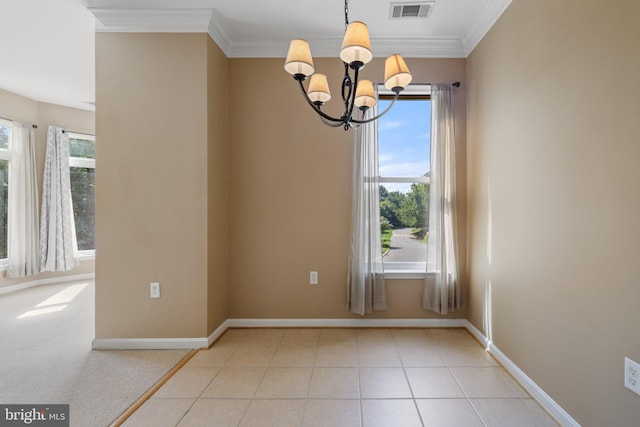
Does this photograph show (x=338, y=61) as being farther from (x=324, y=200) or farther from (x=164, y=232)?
(x=164, y=232)

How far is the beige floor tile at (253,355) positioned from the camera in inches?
95.1

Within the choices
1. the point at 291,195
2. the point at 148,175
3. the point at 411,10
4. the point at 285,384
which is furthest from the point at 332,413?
the point at 411,10

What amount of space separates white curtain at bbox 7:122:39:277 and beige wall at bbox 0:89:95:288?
12cm

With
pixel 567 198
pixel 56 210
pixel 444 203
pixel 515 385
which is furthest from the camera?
pixel 56 210

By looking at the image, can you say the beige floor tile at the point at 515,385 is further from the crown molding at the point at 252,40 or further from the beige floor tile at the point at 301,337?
the crown molding at the point at 252,40

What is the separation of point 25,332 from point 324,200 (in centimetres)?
321

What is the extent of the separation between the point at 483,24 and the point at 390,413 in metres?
3.07

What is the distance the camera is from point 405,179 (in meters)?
3.17

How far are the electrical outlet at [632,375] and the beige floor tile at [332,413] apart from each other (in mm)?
1275

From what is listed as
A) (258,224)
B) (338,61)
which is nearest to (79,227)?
(258,224)

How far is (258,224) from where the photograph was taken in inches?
122

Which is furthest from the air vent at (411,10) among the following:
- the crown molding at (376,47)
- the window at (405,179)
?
the window at (405,179)

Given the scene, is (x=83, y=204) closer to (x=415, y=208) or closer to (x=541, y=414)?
(x=415, y=208)

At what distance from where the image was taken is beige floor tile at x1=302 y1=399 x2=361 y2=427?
5.69 ft
